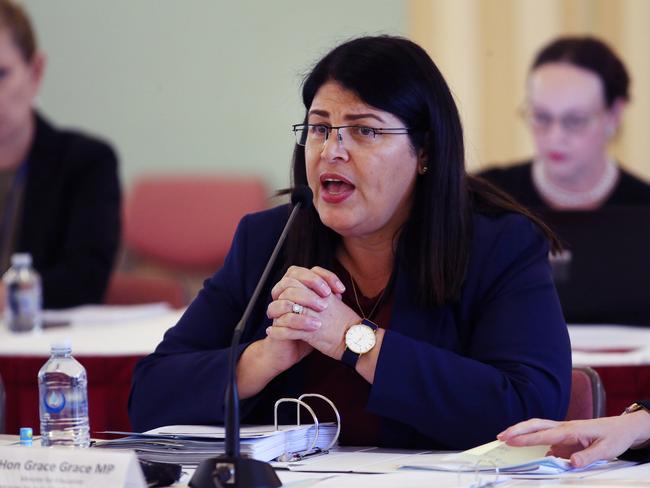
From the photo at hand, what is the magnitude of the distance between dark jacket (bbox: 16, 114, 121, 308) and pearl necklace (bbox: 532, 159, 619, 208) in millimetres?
1559

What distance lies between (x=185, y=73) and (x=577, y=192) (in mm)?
2328

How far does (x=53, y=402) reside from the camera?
1.90 m

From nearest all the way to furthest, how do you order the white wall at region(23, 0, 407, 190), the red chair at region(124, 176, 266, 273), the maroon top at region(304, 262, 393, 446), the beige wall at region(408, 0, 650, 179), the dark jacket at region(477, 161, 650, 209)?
the maroon top at region(304, 262, 393, 446) → the dark jacket at region(477, 161, 650, 209) → the beige wall at region(408, 0, 650, 179) → the red chair at region(124, 176, 266, 273) → the white wall at region(23, 0, 407, 190)

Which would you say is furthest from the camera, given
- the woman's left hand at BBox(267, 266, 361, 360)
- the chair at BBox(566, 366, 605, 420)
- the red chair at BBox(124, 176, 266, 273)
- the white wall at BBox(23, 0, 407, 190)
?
the white wall at BBox(23, 0, 407, 190)

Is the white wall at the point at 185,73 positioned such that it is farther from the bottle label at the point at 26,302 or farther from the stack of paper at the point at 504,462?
the stack of paper at the point at 504,462

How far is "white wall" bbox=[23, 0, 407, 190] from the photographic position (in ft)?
18.4

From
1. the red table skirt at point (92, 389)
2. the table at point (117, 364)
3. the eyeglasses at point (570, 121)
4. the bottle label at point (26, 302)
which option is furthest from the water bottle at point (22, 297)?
the eyeglasses at point (570, 121)

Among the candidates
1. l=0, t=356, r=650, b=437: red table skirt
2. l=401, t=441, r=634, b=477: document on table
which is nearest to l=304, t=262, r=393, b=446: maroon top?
l=401, t=441, r=634, b=477: document on table

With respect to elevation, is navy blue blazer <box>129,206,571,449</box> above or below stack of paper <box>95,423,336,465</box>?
above

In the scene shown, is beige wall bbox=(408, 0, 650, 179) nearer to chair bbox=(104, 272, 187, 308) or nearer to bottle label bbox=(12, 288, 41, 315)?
chair bbox=(104, 272, 187, 308)

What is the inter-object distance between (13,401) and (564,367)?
62.7 inches

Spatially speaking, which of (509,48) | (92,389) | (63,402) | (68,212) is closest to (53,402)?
(63,402)

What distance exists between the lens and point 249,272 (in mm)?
2139

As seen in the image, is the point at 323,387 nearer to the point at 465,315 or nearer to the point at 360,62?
the point at 465,315
